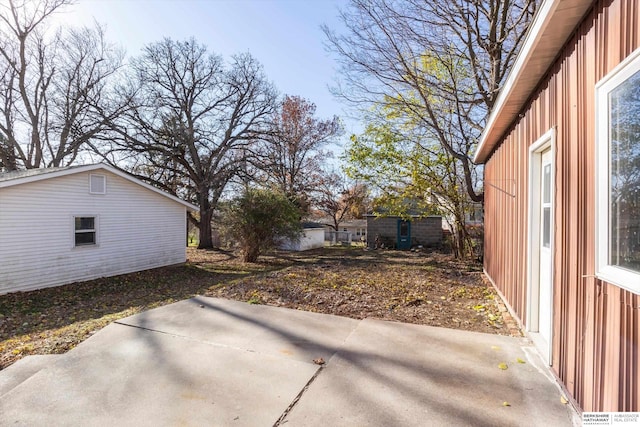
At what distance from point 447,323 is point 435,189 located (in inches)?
336

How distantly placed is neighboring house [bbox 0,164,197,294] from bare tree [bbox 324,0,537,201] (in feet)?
27.7

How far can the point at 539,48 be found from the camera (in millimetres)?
3029

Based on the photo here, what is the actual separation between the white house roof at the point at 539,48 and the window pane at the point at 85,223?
1135cm

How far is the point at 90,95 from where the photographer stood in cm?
1764

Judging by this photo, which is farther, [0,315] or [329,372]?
[0,315]

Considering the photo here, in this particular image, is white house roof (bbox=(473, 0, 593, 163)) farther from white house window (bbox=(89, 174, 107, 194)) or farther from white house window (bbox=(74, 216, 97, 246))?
white house window (bbox=(74, 216, 97, 246))

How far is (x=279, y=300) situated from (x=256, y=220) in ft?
26.8

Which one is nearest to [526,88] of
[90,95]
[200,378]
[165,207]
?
[200,378]

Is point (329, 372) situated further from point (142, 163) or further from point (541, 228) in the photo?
point (142, 163)

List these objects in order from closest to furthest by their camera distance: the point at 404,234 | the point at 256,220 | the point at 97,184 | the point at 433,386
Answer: the point at 433,386, the point at 97,184, the point at 256,220, the point at 404,234

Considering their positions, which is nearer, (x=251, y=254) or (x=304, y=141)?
(x=251, y=254)

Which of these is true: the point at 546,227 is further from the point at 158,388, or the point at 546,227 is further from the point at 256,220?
the point at 256,220

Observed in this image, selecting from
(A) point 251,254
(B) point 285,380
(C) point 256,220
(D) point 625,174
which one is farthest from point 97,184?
(D) point 625,174

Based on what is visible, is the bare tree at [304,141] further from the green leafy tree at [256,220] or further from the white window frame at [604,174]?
the white window frame at [604,174]
